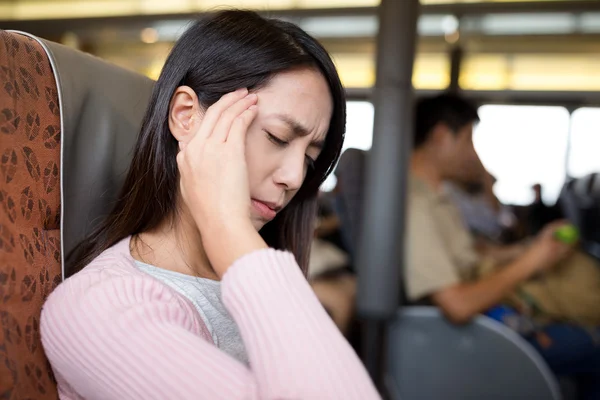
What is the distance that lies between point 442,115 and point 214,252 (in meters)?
1.78

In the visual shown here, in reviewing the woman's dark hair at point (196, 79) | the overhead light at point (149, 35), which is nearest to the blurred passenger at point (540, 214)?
the woman's dark hair at point (196, 79)

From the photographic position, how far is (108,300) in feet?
2.30

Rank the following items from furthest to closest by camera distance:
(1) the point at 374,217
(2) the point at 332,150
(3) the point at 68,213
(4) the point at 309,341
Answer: (1) the point at 374,217, (2) the point at 332,150, (3) the point at 68,213, (4) the point at 309,341

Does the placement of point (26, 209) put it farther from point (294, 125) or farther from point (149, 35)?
point (149, 35)

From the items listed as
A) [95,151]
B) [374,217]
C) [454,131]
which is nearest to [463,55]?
[454,131]

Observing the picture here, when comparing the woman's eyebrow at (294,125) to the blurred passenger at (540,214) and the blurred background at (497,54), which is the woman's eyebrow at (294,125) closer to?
the blurred passenger at (540,214)

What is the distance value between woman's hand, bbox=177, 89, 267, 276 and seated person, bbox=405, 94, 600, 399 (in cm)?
135

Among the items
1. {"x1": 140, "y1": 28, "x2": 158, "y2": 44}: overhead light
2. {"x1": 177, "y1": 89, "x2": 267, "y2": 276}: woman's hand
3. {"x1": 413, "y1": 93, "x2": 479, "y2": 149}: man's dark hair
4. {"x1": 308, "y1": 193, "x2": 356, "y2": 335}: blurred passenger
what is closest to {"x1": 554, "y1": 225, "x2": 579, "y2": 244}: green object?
{"x1": 413, "y1": 93, "x2": 479, "y2": 149}: man's dark hair

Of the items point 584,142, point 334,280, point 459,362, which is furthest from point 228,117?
point 584,142

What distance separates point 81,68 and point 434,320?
1.55 metres

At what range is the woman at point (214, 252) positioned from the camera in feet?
2.10

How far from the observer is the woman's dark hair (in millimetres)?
884

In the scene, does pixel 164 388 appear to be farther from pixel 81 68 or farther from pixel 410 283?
pixel 410 283

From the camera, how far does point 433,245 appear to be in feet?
6.70
